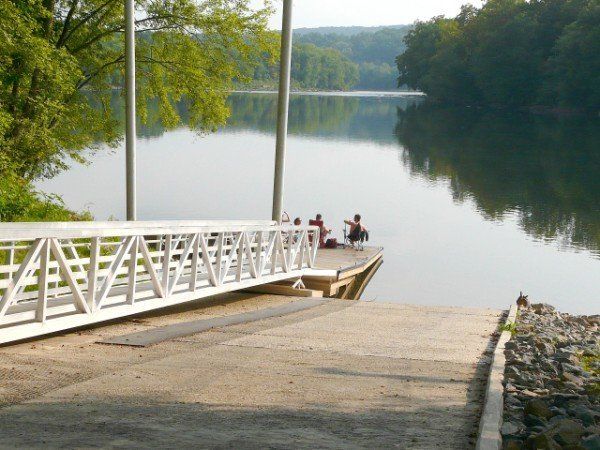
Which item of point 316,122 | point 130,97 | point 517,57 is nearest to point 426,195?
point 130,97

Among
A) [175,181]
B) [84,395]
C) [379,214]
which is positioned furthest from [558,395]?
[175,181]

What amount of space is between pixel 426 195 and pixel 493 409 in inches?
1950

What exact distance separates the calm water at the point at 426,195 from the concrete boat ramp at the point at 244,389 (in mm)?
17535

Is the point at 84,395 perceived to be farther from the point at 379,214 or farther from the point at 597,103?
the point at 597,103

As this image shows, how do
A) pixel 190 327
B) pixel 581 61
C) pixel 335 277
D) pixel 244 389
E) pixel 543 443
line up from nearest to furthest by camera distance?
pixel 543 443
pixel 244 389
pixel 190 327
pixel 335 277
pixel 581 61

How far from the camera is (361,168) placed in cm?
6938

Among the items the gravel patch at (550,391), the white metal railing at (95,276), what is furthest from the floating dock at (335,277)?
the gravel patch at (550,391)

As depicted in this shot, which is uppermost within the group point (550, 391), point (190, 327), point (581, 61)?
point (581, 61)

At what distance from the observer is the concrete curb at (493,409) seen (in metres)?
6.43

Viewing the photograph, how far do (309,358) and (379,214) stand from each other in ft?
126

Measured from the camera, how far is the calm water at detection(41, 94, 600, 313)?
110 ft

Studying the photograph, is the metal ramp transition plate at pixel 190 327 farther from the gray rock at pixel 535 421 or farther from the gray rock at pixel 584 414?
the gray rock at pixel 584 414

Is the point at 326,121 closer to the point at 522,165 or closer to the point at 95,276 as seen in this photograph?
the point at 522,165

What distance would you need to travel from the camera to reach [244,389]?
816 cm
